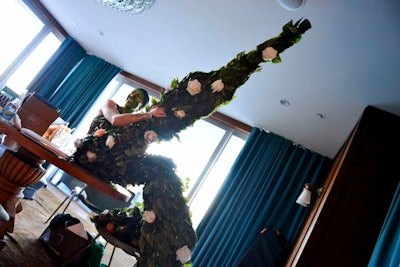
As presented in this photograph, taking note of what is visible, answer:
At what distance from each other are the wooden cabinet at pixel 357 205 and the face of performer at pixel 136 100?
1.71 m

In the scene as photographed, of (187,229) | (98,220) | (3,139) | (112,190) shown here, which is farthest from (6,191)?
(187,229)

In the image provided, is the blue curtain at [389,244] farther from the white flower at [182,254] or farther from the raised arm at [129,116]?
the raised arm at [129,116]

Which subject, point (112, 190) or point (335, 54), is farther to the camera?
point (335, 54)

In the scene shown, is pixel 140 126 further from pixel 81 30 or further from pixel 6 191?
pixel 81 30

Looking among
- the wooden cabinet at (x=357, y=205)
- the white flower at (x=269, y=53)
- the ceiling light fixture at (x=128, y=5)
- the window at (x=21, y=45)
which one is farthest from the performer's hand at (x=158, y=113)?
the window at (x=21, y=45)

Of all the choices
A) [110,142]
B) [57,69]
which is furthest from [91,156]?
[57,69]

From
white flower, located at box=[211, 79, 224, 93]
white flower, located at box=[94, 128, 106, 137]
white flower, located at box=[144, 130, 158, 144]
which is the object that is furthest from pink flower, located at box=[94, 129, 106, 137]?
white flower, located at box=[211, 79, 224, 93]

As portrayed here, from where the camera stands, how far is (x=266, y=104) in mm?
3326

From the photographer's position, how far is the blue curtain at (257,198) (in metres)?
3.52

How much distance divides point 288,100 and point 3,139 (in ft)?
9.07

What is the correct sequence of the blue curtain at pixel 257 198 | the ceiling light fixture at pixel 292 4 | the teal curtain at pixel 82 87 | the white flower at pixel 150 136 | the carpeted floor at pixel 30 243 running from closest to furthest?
the white flower at pixel 150 136
the carpeted floor at pixel 30 243
the ceiling light fixture at pixel 292 4
the blue curtain at pixel 257 198
the teal curtain at pixel 82 87

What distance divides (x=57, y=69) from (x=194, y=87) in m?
4.44

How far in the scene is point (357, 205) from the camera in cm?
212

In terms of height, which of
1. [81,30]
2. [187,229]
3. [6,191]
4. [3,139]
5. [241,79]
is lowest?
[6,191]
